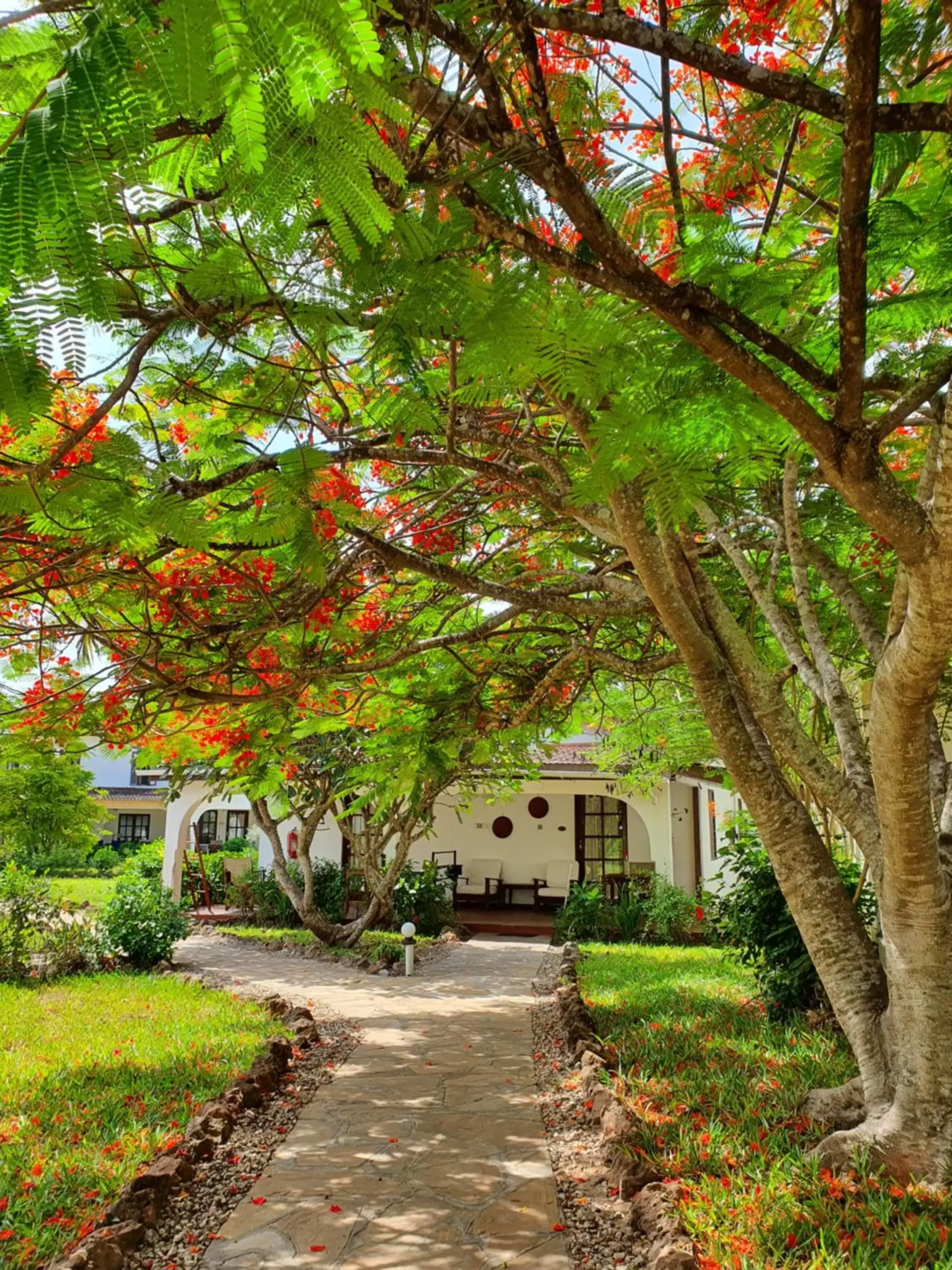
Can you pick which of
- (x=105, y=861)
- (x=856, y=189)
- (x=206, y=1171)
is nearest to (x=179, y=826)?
(x=206, y=1171)

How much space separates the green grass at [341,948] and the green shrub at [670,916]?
3986 millimetres

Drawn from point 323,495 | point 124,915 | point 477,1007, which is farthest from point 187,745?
point 124,915

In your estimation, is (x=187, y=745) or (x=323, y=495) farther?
(x=187, y=745)

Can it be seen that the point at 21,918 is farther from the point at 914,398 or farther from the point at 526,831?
the point at 526,831

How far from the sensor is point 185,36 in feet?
3.85

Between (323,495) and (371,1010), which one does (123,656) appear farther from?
(371,1010)

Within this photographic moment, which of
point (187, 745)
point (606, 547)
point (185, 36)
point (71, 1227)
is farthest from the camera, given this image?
point (187, 745)

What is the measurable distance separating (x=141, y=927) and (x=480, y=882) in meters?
11.1

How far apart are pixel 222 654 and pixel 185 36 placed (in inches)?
Result: 179

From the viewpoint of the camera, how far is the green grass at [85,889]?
20006 millimetres

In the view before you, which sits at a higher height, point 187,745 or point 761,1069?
point 187,745

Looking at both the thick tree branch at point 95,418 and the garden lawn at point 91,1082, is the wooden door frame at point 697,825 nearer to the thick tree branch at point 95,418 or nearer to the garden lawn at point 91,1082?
the garden lawn at point 91,1082

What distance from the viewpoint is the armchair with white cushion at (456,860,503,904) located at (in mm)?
22062

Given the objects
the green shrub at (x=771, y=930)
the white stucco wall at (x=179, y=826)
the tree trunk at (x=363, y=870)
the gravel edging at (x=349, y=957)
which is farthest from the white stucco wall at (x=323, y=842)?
the green shrub at (x=771, y=930)
